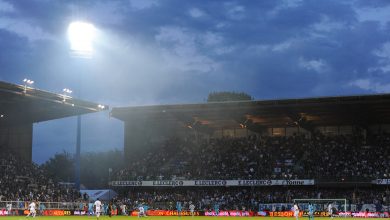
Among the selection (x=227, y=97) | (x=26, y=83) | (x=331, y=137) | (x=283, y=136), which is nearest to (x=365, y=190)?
(x=331, y=137)

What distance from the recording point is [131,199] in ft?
246

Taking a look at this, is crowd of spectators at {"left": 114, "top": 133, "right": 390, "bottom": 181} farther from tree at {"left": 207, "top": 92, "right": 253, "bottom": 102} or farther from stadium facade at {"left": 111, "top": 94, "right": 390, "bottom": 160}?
tree at {"left": 207, "top": 92, "right": 253, "bottom": 102}

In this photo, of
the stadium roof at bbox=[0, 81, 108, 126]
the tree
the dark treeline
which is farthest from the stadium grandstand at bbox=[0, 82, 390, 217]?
the dark treeline

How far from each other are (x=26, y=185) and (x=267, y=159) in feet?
96.9

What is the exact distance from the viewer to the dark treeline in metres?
143

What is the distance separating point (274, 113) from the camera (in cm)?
7331

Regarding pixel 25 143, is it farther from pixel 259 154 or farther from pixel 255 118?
pixel 259 154

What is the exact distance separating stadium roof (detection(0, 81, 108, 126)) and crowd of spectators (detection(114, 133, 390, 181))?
12.4 meters

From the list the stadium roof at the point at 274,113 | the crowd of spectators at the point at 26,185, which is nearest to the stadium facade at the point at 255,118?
the stadium roof at the point at 274,113

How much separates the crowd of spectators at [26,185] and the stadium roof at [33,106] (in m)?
5.24

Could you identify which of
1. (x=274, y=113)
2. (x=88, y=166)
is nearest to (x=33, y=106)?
(x=274, y=113)

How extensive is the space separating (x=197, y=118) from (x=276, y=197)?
16494 mm

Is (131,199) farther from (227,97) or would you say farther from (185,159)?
(227,97)

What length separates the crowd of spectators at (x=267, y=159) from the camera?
6938 cm
